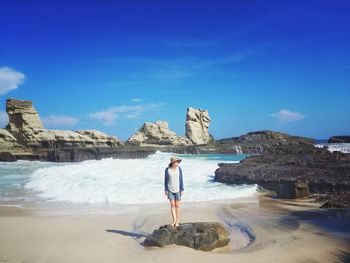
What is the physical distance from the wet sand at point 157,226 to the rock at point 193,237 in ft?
0.40

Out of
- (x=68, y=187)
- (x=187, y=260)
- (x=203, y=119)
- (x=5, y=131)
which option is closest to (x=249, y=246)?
(x=187, y=260)

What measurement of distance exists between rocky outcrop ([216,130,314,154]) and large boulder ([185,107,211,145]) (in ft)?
13.5

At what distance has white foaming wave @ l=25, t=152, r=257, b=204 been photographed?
1140 centimetres

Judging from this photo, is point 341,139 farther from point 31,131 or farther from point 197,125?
point 31,131

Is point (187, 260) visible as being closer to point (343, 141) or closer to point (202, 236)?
point (202, 236)

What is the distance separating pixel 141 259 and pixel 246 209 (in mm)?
4529

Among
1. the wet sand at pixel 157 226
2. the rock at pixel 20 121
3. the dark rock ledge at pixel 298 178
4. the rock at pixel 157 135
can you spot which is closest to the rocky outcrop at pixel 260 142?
the rock at pixel 157 135

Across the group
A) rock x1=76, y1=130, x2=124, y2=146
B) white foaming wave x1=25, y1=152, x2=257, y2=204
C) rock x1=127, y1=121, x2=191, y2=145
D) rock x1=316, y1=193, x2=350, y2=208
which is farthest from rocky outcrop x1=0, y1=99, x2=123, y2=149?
rock x1=316, y1=193, x2=350, y2=208

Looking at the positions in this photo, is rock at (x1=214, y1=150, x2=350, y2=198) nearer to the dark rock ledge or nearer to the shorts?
the dark rock ledge

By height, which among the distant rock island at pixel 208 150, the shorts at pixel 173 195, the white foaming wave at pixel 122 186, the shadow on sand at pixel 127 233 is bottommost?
the shadow on sand at pixel 127 233

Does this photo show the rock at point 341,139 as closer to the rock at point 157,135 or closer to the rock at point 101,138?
the rock at point 157,135

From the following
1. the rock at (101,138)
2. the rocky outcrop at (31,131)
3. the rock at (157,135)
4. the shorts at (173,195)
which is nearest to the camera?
the shorts at (173,195)

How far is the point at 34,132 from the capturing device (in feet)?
130

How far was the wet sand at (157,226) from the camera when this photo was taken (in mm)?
5324
